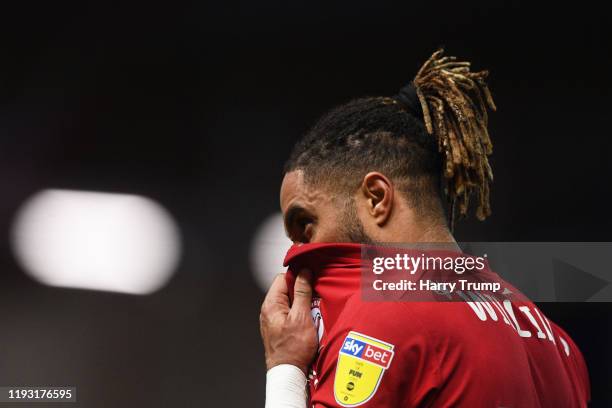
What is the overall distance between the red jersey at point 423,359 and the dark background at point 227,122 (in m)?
0.96

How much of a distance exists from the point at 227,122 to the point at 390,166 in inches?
38.0

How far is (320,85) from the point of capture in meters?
1.74

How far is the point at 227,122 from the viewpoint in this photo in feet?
5.60

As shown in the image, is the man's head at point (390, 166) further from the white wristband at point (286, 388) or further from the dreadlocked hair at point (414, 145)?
the white wristband at point (286, 388)

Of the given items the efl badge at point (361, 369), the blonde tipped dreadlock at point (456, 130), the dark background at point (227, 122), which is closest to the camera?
the efl badge at point (361, 369)

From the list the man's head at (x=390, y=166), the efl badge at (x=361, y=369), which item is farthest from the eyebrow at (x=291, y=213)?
the efl badge at (x=361, y=369)

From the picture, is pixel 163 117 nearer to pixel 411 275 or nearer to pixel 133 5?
pixel 133 5

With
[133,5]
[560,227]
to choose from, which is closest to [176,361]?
[133,5]

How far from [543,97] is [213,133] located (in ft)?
2.78

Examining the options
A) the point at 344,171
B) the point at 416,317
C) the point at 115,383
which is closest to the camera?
the point at 416,317

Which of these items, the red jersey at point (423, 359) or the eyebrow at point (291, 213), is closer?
the red jersey at point (423, 359)

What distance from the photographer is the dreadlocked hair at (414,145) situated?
31.8 inches

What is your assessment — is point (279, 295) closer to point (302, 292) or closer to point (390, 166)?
point (302, 292)

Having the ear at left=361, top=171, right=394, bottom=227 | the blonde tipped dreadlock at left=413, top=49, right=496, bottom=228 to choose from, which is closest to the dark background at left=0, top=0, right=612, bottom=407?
the blonde tipped dreadlock at left=413, top=49, right=496, bottom=228
